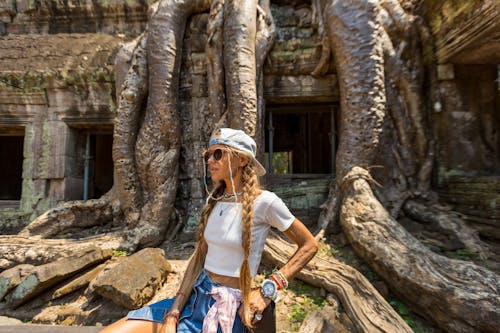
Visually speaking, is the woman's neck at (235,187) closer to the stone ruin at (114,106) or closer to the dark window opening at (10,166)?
the stone ruin at (114,106)

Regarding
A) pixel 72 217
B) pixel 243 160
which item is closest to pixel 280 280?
pixel 243 160

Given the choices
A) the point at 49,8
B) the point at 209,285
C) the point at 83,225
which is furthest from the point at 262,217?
the point at 49,8

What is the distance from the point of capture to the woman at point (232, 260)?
3.28 feet

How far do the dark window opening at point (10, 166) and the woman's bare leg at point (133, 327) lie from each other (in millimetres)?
9025

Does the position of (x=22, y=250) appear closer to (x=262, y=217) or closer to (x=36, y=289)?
(x=36, y=289)

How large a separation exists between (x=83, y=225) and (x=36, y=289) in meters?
1.23

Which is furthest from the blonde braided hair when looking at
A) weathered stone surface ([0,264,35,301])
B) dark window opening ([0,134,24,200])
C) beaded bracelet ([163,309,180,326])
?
dark window opening ([0,134,24,200])

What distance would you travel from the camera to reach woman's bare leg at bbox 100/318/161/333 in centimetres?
100

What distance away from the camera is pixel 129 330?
1.00 meters

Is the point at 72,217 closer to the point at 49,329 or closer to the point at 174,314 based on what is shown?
the point at 49,329

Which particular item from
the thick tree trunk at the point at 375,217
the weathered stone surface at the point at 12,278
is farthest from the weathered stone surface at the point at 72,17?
the weathered stone surface at the point at 12,278

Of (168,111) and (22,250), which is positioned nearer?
(22,250)

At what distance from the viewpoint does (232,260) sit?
41.7 inches

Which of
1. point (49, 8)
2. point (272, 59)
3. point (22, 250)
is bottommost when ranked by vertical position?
point (22, 250)
